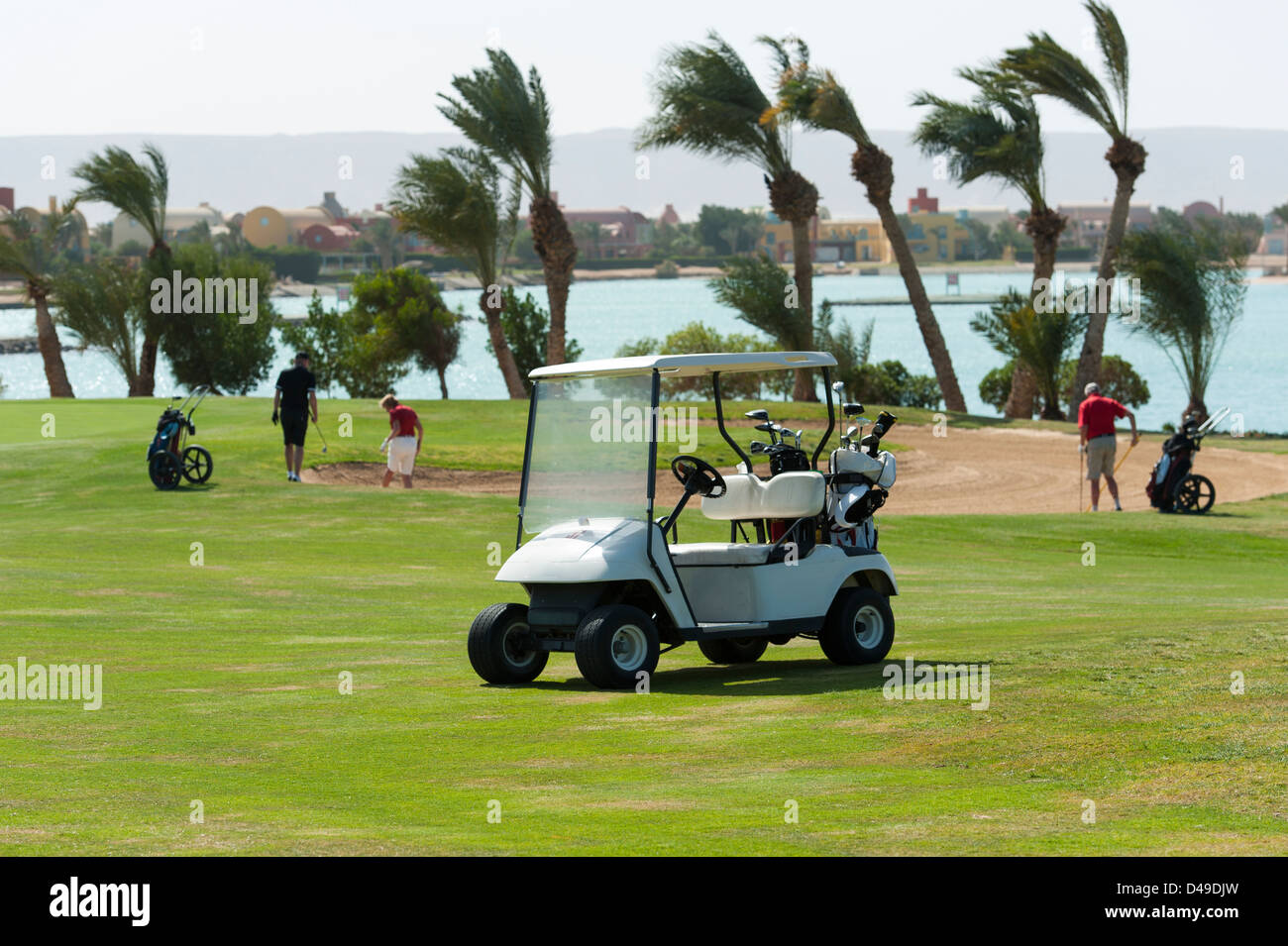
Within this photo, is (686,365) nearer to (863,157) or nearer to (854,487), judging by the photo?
(854,487)

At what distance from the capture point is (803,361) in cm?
1202

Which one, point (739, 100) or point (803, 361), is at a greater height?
point (739, 100)

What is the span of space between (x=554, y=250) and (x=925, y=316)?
11.0 metres

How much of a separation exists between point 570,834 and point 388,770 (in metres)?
1.82

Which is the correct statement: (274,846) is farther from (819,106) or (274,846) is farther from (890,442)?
(819,106)

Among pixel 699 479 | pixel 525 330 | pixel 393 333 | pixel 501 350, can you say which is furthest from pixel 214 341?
pixel 699 479

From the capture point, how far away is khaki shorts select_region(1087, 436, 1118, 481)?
26047 millimetres

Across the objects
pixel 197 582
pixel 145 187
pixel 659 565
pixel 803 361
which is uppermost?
pixel 145 187

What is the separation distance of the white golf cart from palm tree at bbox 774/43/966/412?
33.5m

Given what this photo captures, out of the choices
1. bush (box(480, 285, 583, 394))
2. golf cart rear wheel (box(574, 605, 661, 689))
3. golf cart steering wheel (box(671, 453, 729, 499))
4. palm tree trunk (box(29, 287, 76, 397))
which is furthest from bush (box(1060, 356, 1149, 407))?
golf cart rear wheel (box(574, 605, 661, 689))

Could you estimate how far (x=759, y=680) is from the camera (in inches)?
458

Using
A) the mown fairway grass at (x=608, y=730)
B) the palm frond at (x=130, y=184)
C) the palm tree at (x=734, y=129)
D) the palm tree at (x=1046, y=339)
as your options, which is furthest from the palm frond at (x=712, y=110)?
the mown fairway grass at (x=608, y=730)

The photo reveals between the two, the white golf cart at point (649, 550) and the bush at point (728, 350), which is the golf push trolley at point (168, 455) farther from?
the bush at point (728, 350)

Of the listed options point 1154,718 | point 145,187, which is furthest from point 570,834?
point 145,187
